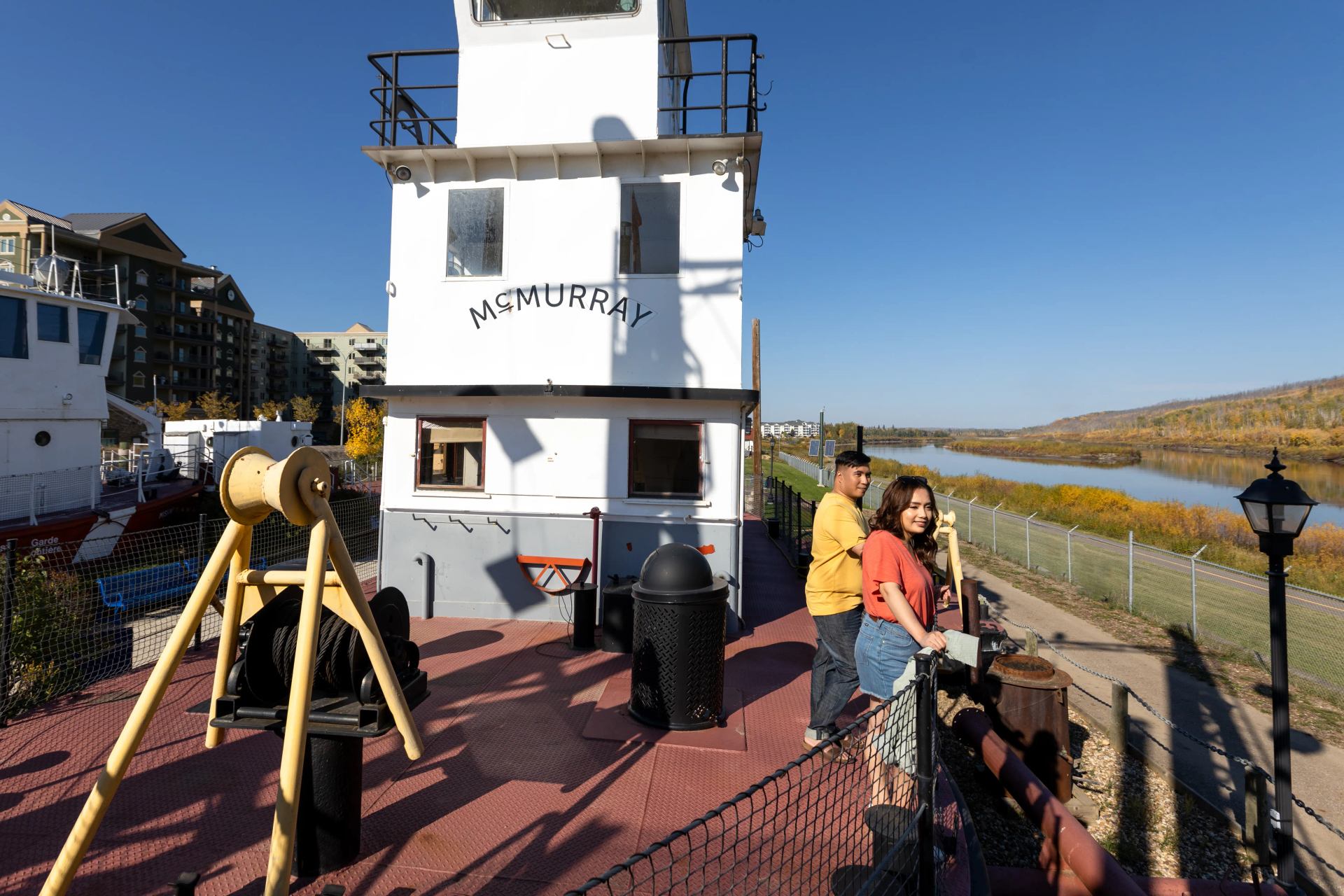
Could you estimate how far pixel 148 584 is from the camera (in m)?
10.3

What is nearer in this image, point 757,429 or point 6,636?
point 6,636

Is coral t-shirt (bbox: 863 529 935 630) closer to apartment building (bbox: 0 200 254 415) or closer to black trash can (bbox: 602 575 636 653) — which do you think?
black trash can (bbox: 602 575 636 653)

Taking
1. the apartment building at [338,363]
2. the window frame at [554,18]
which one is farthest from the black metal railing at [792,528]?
the apartment building at [338,363]

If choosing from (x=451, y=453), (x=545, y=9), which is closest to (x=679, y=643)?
(x=451, y=453)

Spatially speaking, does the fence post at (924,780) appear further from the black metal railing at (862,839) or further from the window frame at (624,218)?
the window frame at (624,218)

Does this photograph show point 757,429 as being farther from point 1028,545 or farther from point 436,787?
point 436,787

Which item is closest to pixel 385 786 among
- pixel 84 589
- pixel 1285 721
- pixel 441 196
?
pixel 1285 721

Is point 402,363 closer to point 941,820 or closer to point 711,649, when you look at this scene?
point 711,649

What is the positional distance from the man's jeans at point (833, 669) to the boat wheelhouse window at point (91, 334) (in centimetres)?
1782

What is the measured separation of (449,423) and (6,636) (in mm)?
4534

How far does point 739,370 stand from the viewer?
7.87 m

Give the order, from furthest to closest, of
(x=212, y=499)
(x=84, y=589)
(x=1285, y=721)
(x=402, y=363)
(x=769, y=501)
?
1. (x=769, y=501)
2. (x=212, y=499)
3. (x=84, y=589)
4. (x=402, y=363)
5. (x=1285, y=721)

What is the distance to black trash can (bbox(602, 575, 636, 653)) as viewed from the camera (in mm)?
7012

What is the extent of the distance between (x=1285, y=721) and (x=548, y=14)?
10836 mm
